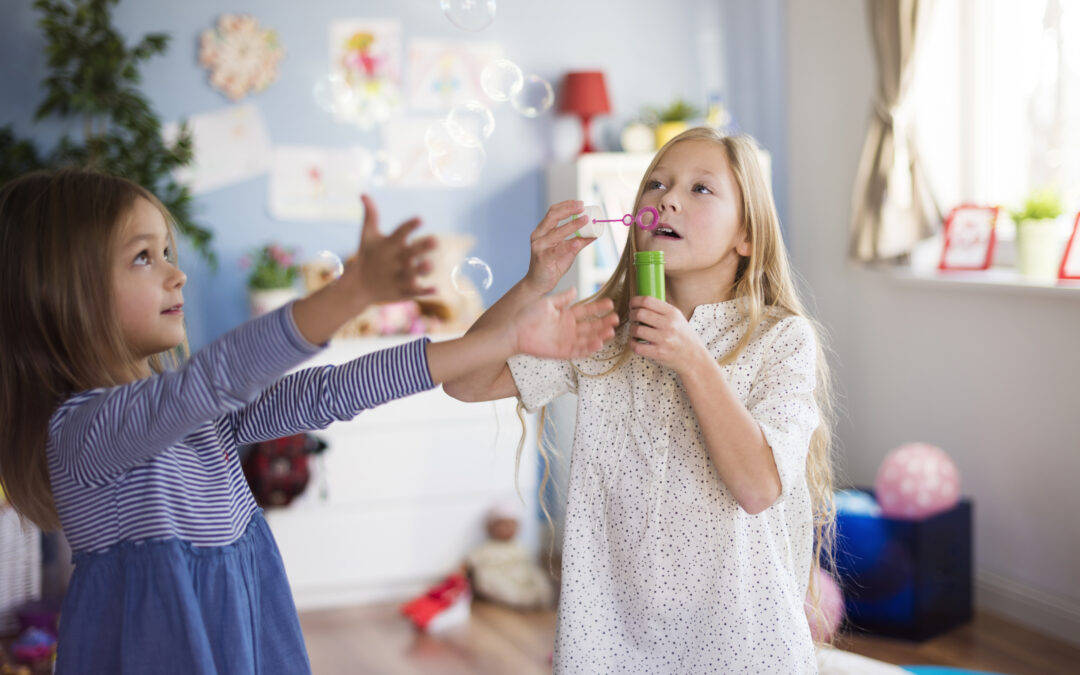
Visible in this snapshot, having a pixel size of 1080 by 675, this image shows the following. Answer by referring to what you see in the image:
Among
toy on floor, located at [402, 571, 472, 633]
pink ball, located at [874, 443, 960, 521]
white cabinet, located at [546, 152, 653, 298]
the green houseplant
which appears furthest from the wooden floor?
the green houseplant

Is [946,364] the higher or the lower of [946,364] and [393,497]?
the higher

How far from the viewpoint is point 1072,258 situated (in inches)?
101

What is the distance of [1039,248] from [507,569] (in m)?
1.94

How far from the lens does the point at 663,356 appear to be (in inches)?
44.8

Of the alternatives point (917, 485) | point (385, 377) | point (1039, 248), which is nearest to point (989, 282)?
point (1039, 248)

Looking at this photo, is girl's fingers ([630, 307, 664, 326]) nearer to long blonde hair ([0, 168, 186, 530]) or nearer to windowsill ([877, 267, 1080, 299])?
long blonde hair ([0, 168, 186, 530])

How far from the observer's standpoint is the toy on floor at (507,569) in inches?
124

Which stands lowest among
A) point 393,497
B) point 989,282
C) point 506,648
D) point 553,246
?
point 506,648

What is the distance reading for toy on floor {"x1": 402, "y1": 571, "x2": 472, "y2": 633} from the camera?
9.74 feet

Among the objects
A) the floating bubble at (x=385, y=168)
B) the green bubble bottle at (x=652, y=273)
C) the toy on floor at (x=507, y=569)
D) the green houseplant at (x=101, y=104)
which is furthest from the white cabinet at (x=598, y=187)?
the green bubble bottle at (x=652, y=273)

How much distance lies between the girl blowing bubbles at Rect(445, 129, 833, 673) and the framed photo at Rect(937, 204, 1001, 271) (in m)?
1.88

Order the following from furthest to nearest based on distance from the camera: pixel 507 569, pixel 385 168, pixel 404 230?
pixel 385 168
pixel 507 569
pixel 404 230

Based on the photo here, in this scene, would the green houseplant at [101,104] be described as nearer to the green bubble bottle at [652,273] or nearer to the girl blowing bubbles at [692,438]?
the girl blowing bubbles at [692,438]

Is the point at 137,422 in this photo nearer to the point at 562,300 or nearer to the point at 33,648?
the point at 562,300
